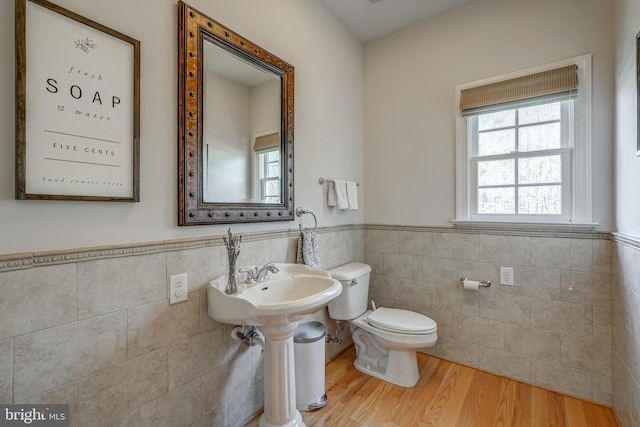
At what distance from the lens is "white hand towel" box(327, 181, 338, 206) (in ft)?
7.14

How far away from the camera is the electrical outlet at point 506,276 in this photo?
6.54ft

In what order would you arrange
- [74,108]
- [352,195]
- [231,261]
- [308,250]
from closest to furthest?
1. [74,108]
2. [231,261]
3. [308,250]
4. [352,195]

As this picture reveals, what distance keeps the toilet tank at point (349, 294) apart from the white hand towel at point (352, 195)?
1.64 ft

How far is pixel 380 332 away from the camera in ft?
6.50

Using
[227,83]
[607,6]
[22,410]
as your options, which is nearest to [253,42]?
[227,83]

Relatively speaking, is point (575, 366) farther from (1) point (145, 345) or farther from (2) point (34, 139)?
(2) point (34, 139)

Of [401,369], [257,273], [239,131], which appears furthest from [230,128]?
[401,369]

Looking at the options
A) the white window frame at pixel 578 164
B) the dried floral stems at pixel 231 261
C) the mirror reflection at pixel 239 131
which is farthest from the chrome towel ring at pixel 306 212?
the white window frame at pixel 578 164

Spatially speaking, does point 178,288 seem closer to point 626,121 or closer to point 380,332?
point 380,332

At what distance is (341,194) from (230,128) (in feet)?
3.24

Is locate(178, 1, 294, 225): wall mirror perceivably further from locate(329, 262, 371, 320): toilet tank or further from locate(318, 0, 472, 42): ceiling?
locate(318, 0, 472, 42): ceiling

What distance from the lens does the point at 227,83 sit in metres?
1.54

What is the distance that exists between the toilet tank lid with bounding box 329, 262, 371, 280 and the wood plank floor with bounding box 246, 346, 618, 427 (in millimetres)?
717

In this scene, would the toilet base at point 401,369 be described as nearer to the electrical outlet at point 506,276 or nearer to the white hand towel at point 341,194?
the electrical outlet at point 506,276
